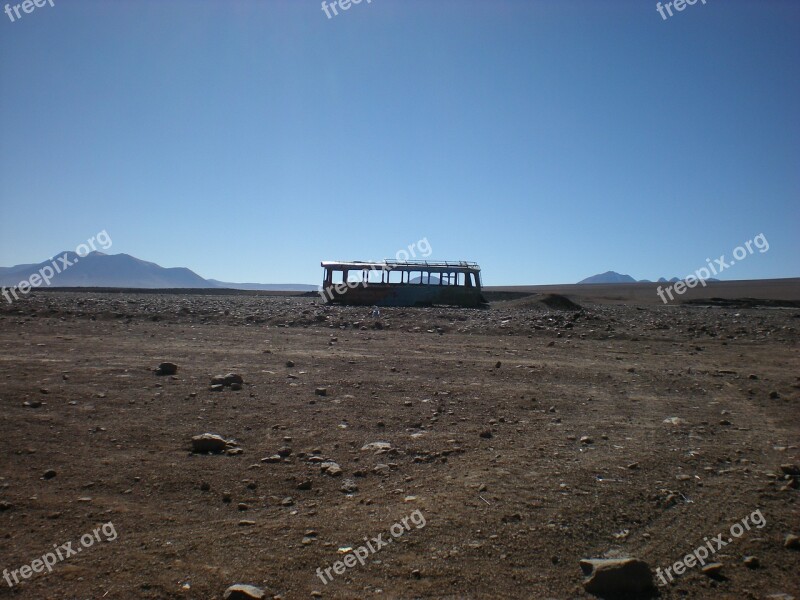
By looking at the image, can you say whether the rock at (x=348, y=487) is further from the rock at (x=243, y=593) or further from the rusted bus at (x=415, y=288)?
the rusted bus at (x=415, y=288)

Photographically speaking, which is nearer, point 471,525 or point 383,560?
point 383,560

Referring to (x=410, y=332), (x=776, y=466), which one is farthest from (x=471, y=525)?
(x=410, y=332)

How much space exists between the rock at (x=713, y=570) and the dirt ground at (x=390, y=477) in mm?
33

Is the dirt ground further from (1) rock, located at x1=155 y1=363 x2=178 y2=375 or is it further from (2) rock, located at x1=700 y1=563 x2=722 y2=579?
(1) rock, located at x1=155 y1=363 x2=178 y2=375

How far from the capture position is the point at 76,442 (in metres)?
6.02

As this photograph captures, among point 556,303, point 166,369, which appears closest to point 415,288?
point 556,303

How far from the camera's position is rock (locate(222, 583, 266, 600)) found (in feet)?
11.2

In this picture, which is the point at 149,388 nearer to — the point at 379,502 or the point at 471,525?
the point at 379,502

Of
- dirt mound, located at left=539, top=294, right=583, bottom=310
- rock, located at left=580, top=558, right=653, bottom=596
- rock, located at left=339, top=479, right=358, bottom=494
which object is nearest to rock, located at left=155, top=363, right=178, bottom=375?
rock, located at left=339, top=479, right=358, bottom=494

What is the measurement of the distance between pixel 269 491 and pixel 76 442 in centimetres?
230

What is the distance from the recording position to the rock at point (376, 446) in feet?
19.8

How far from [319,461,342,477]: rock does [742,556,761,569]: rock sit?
9.88ft

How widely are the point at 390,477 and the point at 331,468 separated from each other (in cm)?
51

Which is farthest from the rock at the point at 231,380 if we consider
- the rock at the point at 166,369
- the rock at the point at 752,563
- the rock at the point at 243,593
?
the rock at the point at 752,563
